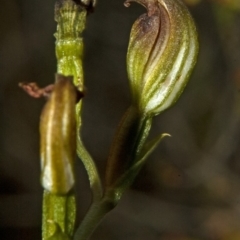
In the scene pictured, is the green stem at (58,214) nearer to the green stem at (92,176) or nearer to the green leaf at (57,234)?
the green leaf at (57,234)

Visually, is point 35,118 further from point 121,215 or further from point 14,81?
point 121,215

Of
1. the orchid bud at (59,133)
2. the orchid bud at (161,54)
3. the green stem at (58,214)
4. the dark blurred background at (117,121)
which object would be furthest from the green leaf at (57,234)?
the dark blurred background at (117,121)

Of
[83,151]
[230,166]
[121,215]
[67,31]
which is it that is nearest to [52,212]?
[83,151]

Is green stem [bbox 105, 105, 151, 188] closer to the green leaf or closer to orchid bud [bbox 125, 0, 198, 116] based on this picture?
orchid bud [bbox 125, 0, 198, 116]

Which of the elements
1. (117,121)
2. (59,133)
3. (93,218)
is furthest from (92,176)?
(117,121)

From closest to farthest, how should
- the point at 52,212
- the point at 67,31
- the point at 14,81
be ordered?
1. the point at 52,212
2. the point at 67,31
3. the point at 14,81

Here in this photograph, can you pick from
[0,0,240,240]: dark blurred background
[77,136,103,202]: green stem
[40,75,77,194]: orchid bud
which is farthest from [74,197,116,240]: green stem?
[0,0,240,240]: dark blurred background
